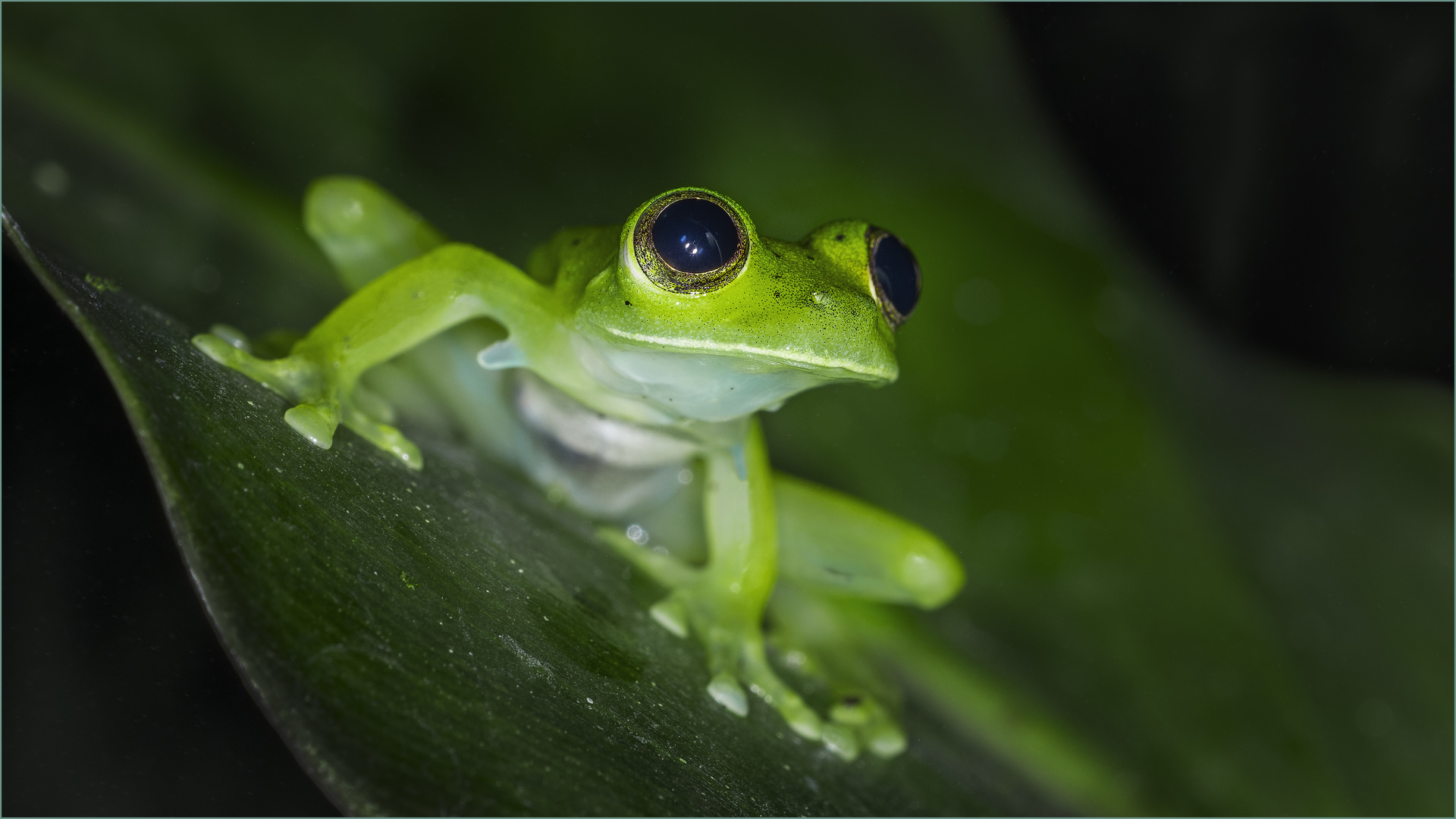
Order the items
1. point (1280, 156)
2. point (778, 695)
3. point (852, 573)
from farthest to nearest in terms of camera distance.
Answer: point (1280, 156) → point (852, 573) → point (778, 695)

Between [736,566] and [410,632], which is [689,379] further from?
[410,632]

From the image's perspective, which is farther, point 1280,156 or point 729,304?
point 1280,156

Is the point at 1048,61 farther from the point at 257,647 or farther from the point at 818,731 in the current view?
the point at 257,647

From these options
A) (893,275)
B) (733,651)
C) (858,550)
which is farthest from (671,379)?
(858,550)

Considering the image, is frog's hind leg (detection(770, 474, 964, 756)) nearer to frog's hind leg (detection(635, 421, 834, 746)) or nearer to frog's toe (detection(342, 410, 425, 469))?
frog's hind leg (detection(635, 421, 834, 746))

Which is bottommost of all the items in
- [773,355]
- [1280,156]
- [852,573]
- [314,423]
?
[314,423]

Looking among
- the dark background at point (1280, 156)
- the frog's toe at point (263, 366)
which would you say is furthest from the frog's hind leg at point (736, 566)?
the dark background at point (1280, 156)

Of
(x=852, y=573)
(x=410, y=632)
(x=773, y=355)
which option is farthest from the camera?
(x=852, y=573)

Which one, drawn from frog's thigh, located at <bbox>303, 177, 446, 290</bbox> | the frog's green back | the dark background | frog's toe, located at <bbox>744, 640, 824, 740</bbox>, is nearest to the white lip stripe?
the frog's green back
